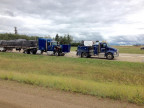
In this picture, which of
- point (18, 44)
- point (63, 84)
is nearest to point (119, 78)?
point (63, 84)

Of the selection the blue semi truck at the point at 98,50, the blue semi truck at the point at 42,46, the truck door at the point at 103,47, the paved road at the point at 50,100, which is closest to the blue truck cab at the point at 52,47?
the blue semi truck at the point at 42,46

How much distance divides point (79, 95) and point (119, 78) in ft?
16.5

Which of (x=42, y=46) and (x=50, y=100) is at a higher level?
(x=42, y=46)

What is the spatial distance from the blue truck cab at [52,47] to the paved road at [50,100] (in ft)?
61.2

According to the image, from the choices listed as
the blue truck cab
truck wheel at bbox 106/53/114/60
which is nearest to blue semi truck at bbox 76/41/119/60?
truck wheel at bbox 106/53/114/60

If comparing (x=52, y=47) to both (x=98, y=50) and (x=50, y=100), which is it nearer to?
(x=98, y=50)

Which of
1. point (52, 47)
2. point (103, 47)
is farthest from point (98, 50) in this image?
point (52, 47)

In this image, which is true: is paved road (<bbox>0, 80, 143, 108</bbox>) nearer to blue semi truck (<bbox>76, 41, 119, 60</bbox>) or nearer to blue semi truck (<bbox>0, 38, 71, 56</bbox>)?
blue semi truck (<bbox>76, 41, 119, 60</bbox>)

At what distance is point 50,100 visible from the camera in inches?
174

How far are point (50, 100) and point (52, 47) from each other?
65.9 ft

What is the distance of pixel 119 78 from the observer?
30.1 ft

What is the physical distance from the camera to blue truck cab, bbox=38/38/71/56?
78.1 feet

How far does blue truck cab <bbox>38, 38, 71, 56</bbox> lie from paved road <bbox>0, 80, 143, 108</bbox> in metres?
18.7

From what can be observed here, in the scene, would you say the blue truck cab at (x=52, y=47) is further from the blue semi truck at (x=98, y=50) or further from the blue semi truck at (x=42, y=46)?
the blue semi truck at (x=98, y=50)
